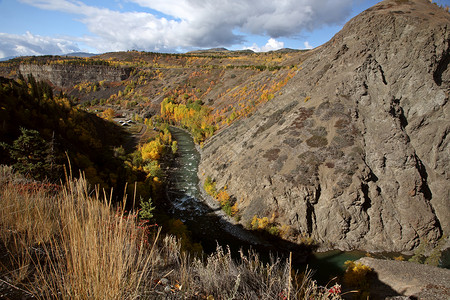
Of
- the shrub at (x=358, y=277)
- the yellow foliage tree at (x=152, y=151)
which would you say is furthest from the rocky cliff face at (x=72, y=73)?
the shrub at (x=358, y=277)

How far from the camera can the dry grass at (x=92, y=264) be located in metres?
2.94

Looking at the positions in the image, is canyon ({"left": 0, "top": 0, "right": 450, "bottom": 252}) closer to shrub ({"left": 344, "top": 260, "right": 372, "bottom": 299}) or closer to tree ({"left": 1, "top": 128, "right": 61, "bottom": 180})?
shrub ({"left": 344, "top": 260, "right": 372, "bottom": 299})

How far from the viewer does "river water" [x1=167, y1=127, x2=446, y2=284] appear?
24.5 m

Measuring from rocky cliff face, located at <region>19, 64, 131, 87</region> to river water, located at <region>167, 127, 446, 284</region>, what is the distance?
415 feet

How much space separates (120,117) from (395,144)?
97.6 meters

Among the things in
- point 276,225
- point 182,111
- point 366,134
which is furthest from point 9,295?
point 182,111

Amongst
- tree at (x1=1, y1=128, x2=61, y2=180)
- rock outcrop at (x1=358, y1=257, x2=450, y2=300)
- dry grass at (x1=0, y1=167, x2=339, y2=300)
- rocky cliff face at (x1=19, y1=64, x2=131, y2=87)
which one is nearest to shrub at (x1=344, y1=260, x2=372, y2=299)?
rock outcrop at (x1=358, y1=257, x2=450, y2=300)

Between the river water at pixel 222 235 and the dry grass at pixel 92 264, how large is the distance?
52.6 ft

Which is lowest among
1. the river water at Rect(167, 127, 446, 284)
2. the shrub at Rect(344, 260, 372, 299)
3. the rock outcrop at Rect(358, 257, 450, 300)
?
the river water at Rect(167, 127, 446, 284)

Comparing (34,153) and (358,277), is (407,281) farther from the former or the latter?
(34,153)

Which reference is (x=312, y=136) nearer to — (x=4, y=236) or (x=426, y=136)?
(x=426, y=136)

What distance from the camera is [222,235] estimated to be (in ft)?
93.7

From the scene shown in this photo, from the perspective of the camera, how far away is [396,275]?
16.6m

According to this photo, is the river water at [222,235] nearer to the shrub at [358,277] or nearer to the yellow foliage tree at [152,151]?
the shrub at [358,277]
